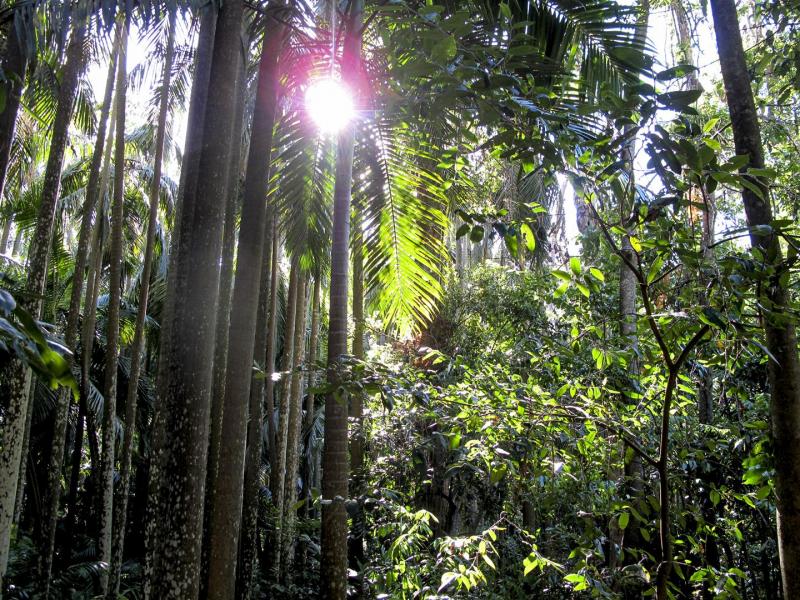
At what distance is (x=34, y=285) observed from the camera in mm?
5898

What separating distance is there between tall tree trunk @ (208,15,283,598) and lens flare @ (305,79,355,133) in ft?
1.80

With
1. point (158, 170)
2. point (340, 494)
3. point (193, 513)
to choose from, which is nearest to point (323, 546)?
point (340, 494)

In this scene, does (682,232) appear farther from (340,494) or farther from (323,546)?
(323,546)

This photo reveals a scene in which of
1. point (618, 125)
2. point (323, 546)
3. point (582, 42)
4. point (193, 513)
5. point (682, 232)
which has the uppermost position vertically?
point (582, 42)

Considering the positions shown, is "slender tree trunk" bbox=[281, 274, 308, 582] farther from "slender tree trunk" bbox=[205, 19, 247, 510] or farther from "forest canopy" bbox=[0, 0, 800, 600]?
"slender tree trunk" bbox=[205, 19, 247, 510]

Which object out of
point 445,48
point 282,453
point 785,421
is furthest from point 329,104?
point 282,453

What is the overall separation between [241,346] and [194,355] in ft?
3.28

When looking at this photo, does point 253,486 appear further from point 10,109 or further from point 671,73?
point 671,73

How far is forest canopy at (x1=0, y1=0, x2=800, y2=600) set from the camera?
7.22ft

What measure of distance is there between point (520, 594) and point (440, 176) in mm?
4174

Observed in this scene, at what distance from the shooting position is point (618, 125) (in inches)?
76.3

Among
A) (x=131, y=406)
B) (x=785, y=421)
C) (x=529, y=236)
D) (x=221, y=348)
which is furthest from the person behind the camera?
(x=131, y=406)

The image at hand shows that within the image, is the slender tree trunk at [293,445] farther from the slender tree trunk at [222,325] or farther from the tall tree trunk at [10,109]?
the tall tree trunk at [10,109]

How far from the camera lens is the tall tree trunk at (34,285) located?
5527 millimetres
